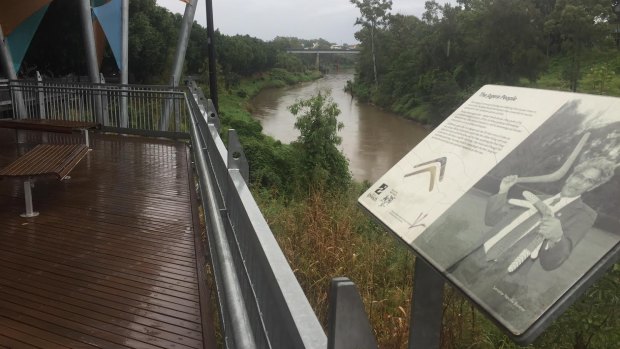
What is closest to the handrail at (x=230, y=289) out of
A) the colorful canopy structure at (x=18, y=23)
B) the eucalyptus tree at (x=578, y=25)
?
the colorful canopy structure at (x=18, y=23)

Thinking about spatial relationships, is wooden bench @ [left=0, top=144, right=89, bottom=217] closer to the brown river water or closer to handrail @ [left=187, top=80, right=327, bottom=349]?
handrail @ [left=187, top=80, right=327, bottom=349]

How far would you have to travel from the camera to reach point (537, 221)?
1.46 metres

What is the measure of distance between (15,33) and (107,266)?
1343 centimetres

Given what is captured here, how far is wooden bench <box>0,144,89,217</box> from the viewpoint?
4.56 metres

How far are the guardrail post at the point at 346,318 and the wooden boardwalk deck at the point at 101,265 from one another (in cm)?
199

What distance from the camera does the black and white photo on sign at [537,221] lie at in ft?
4.23

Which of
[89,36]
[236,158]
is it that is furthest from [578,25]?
[236,158]

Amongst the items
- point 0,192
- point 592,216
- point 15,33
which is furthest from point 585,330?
point 15,33

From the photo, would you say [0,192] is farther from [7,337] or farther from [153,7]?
[153,7]

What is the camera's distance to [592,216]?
4.50 feet

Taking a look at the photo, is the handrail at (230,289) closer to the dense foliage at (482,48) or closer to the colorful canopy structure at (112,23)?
the colorful canopy structure at (112,23)

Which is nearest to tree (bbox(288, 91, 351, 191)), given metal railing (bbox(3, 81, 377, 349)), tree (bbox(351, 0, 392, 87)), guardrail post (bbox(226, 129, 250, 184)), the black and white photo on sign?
metal railing (bbox(3, 81, 377, 349))

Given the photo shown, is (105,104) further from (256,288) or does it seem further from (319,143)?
(319,143)

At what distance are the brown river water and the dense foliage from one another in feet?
6.77
